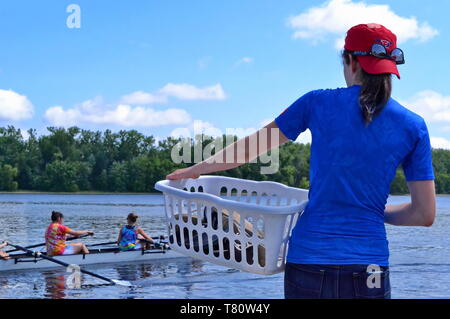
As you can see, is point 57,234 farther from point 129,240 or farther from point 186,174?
point 186,174

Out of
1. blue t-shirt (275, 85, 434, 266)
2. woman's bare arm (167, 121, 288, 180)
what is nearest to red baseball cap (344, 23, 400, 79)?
blue t-shirt (275, 85, 434, 266)

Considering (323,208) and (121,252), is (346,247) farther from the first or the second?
(121,252)

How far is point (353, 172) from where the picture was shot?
2299mm

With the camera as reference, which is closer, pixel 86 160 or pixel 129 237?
pixel 129 237

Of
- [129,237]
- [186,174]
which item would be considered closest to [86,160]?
[129,237]

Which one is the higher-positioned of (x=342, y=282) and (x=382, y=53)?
(x=382, y=53)

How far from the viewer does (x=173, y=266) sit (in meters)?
20.6

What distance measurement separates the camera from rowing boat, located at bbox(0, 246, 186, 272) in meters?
16.3

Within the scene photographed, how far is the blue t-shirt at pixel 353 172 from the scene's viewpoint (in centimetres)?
229

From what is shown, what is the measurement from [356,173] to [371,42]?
52 cm

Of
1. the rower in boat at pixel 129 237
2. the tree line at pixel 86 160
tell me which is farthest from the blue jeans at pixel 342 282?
the tree line at pixel 86 160

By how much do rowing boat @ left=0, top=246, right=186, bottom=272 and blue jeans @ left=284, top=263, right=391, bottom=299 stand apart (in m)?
14.9

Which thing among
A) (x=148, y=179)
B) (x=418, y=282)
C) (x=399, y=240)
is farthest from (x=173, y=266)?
(x=148, y=179)

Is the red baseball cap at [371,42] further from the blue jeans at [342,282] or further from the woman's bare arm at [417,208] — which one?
the blue jeans at [342,282]
